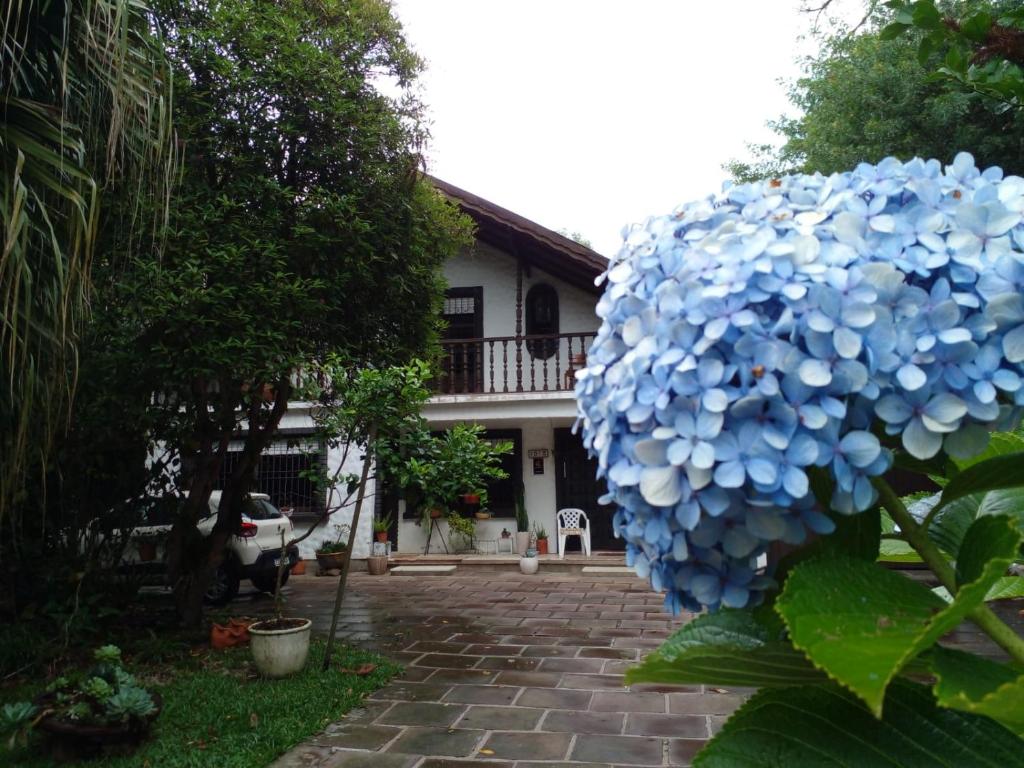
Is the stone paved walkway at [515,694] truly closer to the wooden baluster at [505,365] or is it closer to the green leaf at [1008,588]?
the green leaf at [1008,588]

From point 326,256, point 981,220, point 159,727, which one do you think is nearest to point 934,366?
point 981,220

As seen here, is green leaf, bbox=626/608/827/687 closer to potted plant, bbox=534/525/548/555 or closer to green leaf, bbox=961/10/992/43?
green leaf, bbox=961/10/992/43

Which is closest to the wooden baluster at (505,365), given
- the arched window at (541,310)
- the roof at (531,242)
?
the arched window at (541,310)

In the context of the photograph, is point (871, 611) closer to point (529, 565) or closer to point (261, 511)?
point (261, 511)

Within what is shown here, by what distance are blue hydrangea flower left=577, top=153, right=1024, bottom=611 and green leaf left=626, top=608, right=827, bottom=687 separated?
4cm

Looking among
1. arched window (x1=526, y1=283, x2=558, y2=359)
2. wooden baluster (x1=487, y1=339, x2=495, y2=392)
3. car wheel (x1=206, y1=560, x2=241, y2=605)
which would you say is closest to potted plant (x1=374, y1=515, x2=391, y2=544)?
wooden baluster (x1=487, y1=339, x2=495, y2=392)

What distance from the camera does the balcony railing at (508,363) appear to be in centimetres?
1167

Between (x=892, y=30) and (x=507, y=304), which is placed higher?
(x=507, y=304)

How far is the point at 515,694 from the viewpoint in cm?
479

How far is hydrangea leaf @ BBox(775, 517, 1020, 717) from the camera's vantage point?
51 centimetres

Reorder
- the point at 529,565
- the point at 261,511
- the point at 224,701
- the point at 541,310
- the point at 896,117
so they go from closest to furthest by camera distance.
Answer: the point at 224,701 < the point at 896,117 < the point at 261,511 < the point at 529,565 < the point at 541,310

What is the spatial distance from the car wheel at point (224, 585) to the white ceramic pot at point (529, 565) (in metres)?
4.13

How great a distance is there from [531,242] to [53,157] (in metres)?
9.13

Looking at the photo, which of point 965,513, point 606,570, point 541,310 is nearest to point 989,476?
point 965,513
